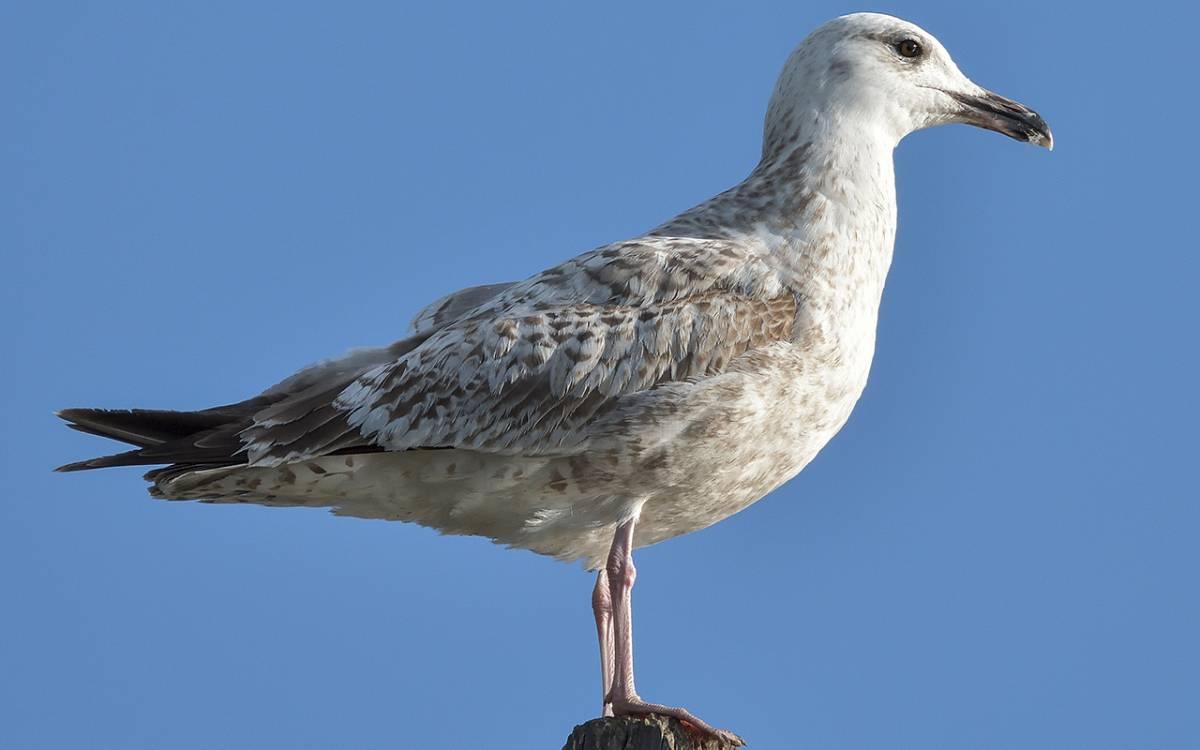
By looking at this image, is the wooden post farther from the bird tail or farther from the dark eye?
the dark eye

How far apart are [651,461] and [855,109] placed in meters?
2.53

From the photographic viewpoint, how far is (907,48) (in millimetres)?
10531

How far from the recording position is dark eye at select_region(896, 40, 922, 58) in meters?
10.5

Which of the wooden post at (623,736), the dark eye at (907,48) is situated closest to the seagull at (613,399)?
the dark eye at (907,48)

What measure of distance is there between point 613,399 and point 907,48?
9.41 ft

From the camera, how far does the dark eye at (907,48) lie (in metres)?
10.5

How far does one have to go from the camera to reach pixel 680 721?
862cm

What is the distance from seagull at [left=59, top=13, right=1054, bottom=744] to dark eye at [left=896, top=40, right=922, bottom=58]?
0.42 m

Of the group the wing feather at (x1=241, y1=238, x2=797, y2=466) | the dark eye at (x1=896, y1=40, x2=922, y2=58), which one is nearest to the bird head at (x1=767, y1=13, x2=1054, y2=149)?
the dark eye at (x1=896, y1=40, x2=922, y2=58)

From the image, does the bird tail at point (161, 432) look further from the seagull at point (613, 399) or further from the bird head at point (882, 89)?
the bird head at point (882, 89)

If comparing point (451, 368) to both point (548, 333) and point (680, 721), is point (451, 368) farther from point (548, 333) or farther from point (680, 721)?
point (680, 721)

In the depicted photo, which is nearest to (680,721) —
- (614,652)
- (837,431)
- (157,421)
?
(614,652)

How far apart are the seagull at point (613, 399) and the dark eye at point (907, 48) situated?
42cm

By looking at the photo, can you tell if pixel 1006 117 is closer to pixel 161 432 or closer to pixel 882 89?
pixel 882 89
